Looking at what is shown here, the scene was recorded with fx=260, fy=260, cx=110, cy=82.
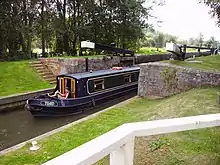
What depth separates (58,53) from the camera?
1905 cm

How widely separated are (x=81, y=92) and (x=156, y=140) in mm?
5817

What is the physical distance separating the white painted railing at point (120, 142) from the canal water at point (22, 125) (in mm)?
5730

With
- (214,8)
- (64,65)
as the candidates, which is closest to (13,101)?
(64,65)

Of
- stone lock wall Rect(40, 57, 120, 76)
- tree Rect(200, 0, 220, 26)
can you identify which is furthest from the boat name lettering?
tree Rect(200, 0, 220, 26)

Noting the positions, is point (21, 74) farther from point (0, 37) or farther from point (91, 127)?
point (91, 127)

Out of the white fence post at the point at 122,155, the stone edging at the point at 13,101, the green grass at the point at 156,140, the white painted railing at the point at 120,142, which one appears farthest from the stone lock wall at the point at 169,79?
the white fence post at the point at 122,155

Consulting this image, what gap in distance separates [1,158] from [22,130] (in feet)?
9.74

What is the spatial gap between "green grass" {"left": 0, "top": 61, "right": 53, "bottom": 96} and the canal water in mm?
1347

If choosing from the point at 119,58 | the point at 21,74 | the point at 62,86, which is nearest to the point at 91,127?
the point at 62,86

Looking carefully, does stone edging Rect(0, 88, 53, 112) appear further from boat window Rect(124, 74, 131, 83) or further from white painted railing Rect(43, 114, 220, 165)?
white painted railing Rect(43, 114, 220, 165)

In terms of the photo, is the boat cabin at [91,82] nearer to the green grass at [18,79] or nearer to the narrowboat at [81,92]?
the narrowboat at [81,92]

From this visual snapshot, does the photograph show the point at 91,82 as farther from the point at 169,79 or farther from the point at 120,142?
the point at 120,142

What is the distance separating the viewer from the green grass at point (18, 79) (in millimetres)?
10648

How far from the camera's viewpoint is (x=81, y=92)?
9.48m
